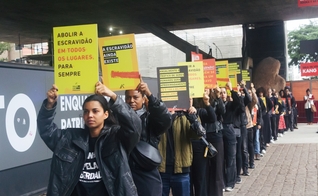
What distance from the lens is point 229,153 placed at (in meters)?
7.81

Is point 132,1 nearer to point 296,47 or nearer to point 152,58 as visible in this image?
point 152,58

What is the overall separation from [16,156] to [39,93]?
3.29 feet

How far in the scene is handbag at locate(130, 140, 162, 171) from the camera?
142 inches

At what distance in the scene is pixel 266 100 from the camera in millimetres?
14141

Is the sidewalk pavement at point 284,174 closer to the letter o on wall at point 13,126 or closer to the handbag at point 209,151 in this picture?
the handbag at point 209,151

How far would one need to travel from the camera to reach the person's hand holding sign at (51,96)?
10.3ft

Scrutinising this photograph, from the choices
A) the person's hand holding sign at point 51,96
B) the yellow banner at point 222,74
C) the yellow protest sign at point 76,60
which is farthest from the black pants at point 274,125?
the person's hand holding sign at point 51,96

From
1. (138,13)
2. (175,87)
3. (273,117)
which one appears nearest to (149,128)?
(175,87)

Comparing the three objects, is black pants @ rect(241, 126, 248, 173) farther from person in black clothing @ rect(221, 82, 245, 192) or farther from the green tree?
the green tree

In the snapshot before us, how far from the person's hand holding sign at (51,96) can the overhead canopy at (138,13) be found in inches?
638

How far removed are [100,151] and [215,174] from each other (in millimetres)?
4051

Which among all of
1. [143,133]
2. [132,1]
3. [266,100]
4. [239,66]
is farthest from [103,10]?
[143,133]

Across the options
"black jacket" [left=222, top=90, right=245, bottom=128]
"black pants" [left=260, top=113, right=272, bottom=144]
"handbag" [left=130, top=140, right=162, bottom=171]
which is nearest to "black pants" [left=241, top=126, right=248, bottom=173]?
"black jacket" [left=222, top=90, right=245, bottom=128]

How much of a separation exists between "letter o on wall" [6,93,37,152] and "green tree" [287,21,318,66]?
3791cm
